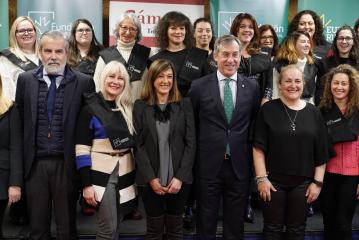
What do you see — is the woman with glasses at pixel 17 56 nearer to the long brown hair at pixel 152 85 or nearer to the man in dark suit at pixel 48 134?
the man in dark suit at pixel 48 134

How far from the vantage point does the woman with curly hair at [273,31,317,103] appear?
3592 mm

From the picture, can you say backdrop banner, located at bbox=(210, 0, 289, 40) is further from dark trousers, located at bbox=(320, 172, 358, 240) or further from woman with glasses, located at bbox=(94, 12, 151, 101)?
dark trousers, located at bbox=(320, 172, 358, 240)

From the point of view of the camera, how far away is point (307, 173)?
9.41ft

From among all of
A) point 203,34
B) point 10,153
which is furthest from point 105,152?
point 203,34

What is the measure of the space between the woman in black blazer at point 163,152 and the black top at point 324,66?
1.31 meters

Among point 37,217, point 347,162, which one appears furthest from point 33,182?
point 347,162

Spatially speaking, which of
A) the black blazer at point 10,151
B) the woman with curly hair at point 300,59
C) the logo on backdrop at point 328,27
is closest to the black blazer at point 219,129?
the woman with curly hair at point 300,59

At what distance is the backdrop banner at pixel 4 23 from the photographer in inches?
198

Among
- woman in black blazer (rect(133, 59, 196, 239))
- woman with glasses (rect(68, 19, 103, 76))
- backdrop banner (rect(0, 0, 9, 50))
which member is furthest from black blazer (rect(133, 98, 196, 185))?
backdrop banner (rect(0, 0, 9, 50))

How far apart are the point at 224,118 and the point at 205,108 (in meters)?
0.15

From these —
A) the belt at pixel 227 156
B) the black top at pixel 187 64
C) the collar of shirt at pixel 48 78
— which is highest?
the black top at pixel 187 64

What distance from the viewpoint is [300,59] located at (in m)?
3.63

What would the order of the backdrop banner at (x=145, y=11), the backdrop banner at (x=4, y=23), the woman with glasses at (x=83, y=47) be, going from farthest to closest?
the backdrop banner at (x=145, y=11), the backdrop banner at (x=4, y=23), the woman with glasses at (x=83, y=47)

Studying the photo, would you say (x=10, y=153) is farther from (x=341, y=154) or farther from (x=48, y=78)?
(x=341, y=154)
